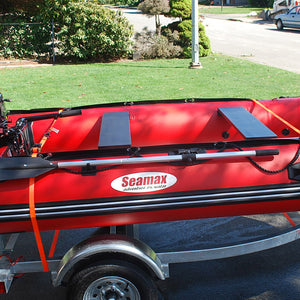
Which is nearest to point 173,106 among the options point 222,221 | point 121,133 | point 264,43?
point 121,133

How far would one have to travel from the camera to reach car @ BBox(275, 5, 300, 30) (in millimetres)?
23953

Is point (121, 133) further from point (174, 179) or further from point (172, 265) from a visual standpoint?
point (172, 265)

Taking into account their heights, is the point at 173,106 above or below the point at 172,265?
above

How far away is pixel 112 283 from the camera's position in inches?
117

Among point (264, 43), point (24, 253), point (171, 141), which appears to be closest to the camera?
point (24, 253)

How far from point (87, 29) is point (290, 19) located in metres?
15.0

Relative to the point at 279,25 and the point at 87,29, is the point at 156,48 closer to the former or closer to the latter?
the point at 87,29

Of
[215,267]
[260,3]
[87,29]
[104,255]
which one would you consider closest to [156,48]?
[87,29]

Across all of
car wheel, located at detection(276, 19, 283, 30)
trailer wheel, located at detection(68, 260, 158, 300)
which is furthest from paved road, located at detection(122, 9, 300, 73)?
trailer wheel, located at detection(68, 260, 158, 300)

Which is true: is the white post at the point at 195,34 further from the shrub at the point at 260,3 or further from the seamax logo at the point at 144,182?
the shrub at the point at 260,3

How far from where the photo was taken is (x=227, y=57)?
1544cm

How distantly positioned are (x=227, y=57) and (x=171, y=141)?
11.8 meters

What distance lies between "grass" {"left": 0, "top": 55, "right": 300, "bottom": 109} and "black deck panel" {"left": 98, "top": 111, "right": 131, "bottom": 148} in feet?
15.9

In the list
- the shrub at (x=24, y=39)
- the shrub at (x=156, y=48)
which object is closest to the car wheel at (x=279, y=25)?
the shrub at (x=156, y=48)
